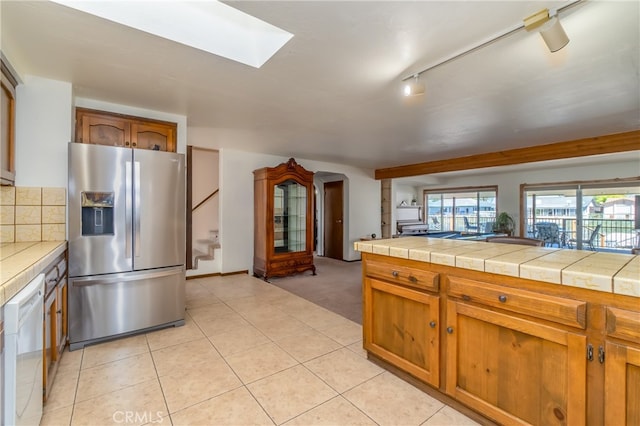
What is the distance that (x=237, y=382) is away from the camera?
1.91 m

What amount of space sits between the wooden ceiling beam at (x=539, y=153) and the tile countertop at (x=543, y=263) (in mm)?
3173

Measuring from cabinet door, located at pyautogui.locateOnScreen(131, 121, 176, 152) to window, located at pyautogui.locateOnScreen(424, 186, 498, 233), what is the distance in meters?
8.14

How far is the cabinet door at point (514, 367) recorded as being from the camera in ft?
3.93

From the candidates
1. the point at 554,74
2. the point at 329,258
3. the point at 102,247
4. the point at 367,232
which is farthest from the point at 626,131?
the point at 102,247

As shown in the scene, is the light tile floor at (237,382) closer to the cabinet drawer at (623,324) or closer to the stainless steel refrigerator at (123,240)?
the stainless steel refrigerator at (123,240)

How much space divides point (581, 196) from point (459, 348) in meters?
7.39

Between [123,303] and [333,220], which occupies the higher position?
[333,220]

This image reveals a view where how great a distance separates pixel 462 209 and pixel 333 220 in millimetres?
4778

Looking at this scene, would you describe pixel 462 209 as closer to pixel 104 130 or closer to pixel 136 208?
pixel 136 208

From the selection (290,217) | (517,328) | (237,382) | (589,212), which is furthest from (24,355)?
(589,212)

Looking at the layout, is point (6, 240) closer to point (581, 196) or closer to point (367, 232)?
point (367, 232)

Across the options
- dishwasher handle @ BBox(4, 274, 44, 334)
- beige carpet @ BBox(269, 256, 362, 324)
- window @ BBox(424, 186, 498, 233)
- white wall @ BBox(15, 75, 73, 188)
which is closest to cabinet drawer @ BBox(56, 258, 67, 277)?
white wall @ BBox(15, 75, 73, 188)

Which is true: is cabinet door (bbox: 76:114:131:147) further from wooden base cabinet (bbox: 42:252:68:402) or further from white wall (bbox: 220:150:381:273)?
white wall (bbox: 220:150:381:273)

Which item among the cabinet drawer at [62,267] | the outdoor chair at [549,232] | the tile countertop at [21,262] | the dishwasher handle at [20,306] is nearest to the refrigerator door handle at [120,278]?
the cabinet drawer at [62,267]
